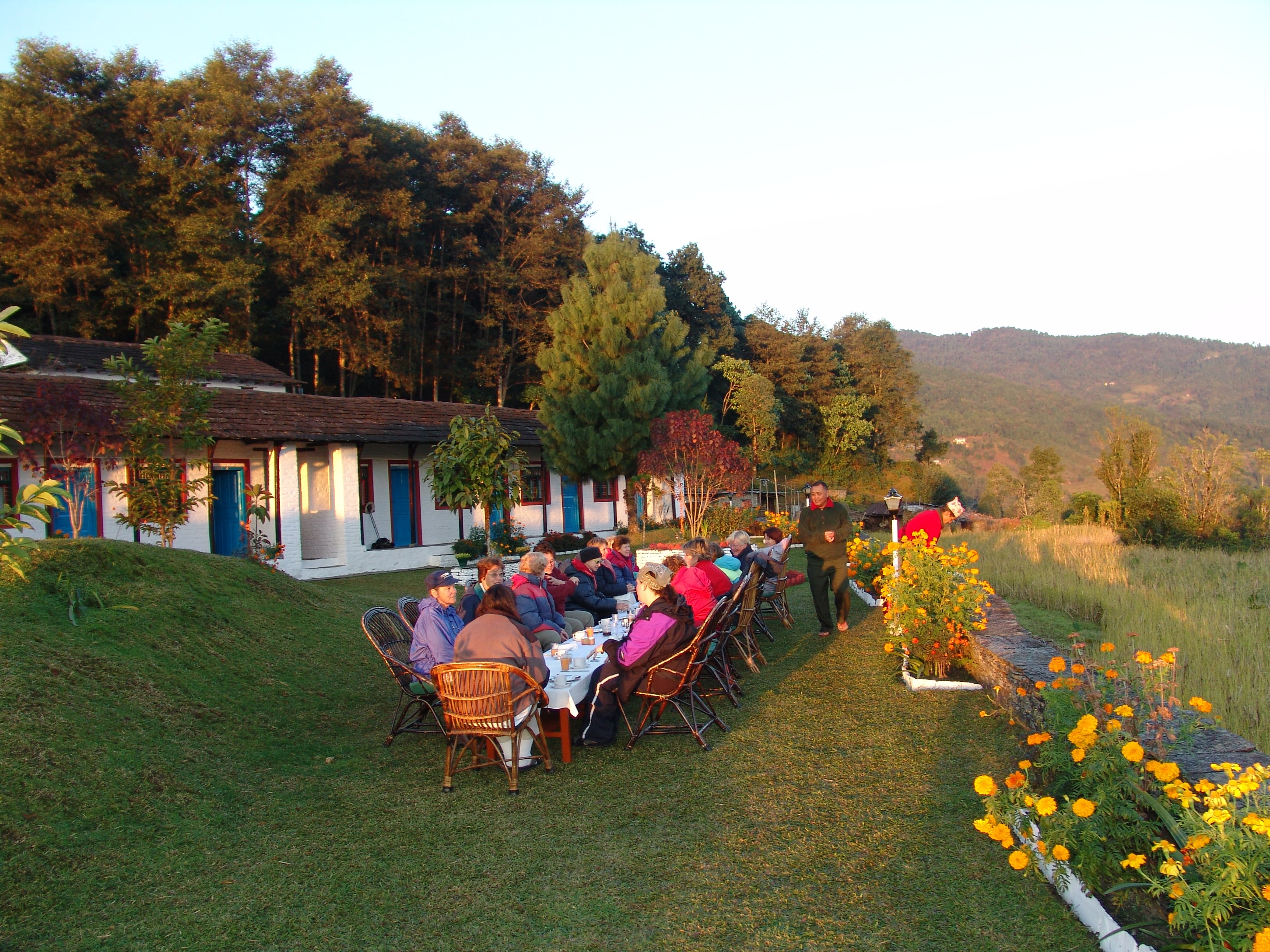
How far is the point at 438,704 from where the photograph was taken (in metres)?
5.76

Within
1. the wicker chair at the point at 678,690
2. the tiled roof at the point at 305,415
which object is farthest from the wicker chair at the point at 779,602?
the tiled roof at the point at 305,415

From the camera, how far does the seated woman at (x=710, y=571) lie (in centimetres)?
723

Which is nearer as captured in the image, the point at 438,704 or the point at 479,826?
the point at 479,826

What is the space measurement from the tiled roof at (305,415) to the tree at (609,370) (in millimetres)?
1179

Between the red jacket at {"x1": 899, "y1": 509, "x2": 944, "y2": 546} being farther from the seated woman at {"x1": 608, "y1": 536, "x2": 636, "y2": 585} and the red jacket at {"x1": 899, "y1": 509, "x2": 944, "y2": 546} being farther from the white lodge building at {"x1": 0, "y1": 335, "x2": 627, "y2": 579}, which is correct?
the white lodge building at {"x1": 0, "y1": 335, "x2": 627, "y2": 579}

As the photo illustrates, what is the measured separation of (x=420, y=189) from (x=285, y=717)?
96.2 feet

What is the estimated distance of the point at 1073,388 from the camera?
9712 cm

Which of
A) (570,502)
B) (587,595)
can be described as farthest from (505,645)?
(570,502)

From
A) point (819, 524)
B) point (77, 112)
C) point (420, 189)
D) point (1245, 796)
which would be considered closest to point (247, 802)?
point (1245, 796)

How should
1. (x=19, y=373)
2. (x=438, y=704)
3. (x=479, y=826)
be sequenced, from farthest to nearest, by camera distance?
(x=19, y=373)
(x=438, y=704)
(x=479, y=826)

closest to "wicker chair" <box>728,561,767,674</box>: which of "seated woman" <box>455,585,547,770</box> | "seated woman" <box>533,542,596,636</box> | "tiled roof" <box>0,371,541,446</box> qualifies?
"seated woman" <box>533,542,596,636</box>

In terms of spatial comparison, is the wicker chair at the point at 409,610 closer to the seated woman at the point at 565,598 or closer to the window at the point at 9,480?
the seated woman at the point at 565,598

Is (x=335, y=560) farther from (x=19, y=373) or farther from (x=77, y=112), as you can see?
(x=77, y=112)

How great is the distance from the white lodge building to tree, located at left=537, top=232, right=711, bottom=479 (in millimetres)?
1206
